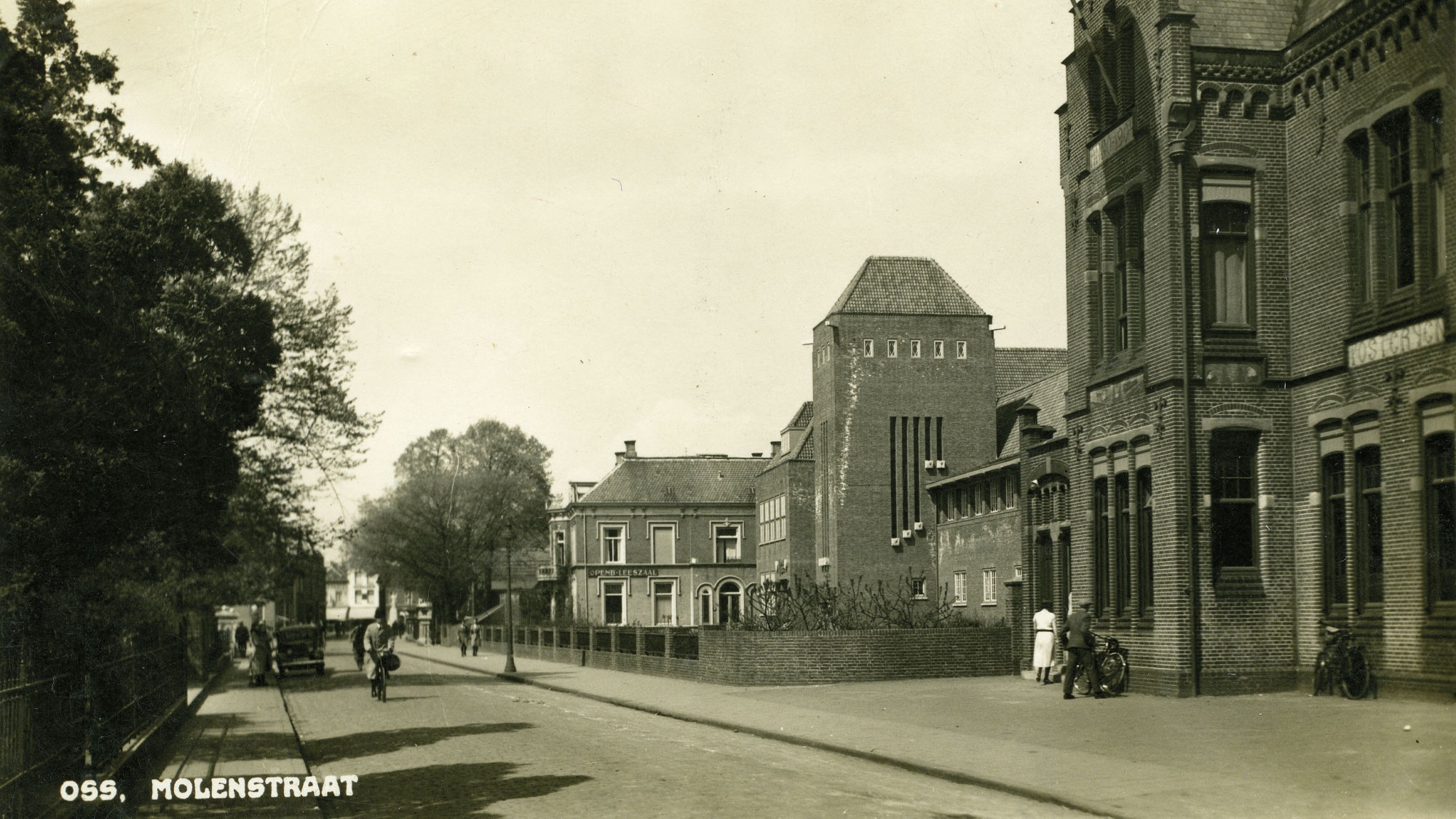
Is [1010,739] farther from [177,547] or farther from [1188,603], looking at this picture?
[177,547]

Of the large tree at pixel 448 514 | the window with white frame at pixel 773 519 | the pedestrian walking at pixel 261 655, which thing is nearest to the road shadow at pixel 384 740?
the pedestrian walking at pixel 261 655

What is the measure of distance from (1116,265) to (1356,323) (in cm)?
562

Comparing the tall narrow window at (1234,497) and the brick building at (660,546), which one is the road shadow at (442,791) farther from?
the brick building at (660,546)

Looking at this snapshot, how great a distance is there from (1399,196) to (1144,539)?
24.7 feet

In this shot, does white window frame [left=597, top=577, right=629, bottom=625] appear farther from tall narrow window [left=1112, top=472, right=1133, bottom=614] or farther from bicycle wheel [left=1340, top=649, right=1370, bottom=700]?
bicycle wheel [left=1340, top=649, right=1370, bottom=700]

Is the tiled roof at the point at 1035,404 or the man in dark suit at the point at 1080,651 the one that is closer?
the man in dark suit at the point at 1080,651

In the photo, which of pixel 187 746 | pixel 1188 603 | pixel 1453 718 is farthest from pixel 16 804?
pixel 1188 603

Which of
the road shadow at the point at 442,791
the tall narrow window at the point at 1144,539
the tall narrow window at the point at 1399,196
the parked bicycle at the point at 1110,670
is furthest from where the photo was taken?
the tall narrow window at the point at 1144,539

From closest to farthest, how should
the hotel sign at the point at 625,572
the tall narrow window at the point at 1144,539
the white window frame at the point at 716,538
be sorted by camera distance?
the tall narrow window at the point at 1144,539
the hotel sign at the point at 625,572
the white window frame at the point at 716,538

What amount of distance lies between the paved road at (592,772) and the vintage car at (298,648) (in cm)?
1967

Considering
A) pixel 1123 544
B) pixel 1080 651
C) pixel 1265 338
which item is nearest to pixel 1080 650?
pixel 1080 651

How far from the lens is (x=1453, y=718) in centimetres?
1667

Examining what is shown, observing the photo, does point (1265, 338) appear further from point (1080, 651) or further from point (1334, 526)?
point (1080, 651)

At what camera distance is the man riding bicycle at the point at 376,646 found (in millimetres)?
27875
